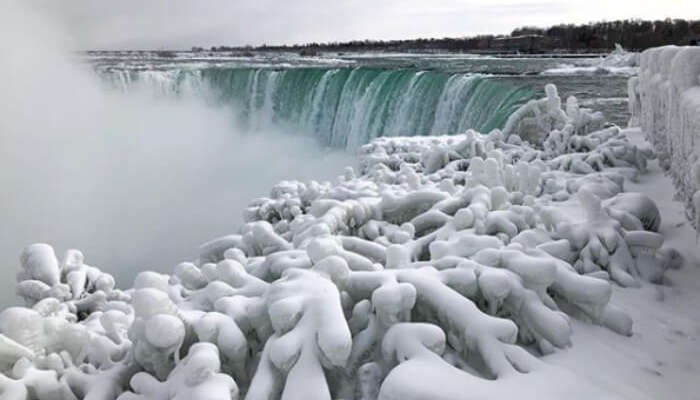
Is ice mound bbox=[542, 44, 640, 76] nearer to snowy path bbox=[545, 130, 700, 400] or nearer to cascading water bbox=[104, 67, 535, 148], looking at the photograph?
cascading water bbox=[104, 67, 535, 148]

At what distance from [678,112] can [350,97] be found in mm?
14363

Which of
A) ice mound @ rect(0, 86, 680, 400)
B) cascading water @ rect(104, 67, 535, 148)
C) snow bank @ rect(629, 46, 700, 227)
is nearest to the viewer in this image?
ice mound @ rect(0, 86, 680, 400)

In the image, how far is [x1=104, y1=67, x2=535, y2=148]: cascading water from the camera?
12.9 metres

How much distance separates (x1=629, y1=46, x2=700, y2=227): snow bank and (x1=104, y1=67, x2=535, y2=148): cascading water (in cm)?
630

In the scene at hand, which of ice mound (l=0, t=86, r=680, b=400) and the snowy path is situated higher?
ice mound (l=0, t=86, r=680, b=400)

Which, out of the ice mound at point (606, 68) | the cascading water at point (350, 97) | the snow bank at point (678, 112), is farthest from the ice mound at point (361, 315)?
the ice mound at point (606, 68)

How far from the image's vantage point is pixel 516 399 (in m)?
1.79

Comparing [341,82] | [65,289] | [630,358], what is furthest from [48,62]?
[630,358]

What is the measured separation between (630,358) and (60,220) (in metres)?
13.9

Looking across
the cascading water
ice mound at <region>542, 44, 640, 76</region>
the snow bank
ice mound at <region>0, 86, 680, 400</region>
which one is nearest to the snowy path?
ice mound at <region>0, 86, 680, 400</region>

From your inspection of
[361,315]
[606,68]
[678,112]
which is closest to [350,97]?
[606,68]

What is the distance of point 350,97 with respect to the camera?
17.3 metres

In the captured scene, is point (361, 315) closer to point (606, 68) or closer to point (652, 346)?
point (652, 346)

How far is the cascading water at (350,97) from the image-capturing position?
42.2 feet
